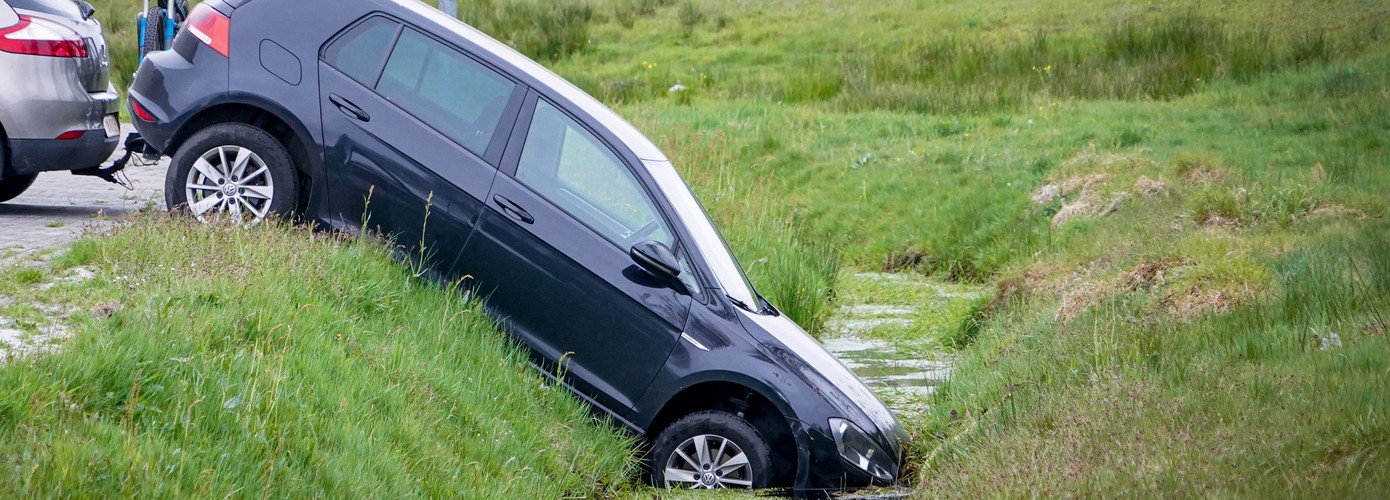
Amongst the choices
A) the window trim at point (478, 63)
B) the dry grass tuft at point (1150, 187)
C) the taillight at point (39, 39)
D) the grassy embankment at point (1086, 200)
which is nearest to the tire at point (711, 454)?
the grassy embankment at point (1086, 200)

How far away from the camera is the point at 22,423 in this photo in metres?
3.95

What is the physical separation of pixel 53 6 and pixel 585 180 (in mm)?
4507

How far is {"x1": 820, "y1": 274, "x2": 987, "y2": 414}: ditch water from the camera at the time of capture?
8.44 m

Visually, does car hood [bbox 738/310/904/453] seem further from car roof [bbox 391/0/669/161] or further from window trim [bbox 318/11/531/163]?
window trim [bbox 318/11/531/163]

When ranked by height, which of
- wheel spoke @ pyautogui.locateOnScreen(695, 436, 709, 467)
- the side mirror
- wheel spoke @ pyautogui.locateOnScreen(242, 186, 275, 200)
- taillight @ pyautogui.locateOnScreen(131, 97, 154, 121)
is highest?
the side mirror

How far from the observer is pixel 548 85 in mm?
6637

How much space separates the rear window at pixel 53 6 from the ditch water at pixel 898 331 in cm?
560

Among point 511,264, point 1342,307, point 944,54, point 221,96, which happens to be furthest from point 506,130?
point 944,54

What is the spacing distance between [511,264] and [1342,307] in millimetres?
4144

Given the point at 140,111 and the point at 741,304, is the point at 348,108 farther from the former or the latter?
the point at 741,304

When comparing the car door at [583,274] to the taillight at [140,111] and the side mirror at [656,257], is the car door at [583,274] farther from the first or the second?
the taillight at [140,111]

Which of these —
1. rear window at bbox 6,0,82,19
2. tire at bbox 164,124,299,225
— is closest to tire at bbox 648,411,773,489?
tire at bbox 164,124,299,225

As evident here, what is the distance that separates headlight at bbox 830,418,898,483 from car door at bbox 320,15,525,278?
77.3 inches

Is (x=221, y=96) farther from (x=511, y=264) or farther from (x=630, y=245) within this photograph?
(x=630, y=245)
